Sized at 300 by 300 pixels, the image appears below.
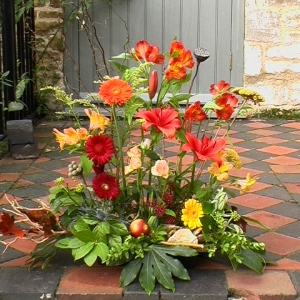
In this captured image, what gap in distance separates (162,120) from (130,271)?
527 mm

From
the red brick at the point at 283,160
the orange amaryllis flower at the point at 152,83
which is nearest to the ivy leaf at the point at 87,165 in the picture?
the orange amaryllis flower at the point at 152,83

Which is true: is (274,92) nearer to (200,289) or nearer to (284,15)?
(284,15)

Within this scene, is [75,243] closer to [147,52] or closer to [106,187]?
[106,187]

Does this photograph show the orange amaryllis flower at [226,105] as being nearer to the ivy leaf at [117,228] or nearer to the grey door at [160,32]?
the ivy leaf at [117,228]

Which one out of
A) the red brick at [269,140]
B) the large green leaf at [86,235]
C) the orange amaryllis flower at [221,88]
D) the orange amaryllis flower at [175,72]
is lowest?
the red brick at [269,140]

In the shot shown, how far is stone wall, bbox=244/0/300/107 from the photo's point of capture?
5.89 m

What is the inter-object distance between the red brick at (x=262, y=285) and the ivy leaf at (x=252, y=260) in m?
0.03

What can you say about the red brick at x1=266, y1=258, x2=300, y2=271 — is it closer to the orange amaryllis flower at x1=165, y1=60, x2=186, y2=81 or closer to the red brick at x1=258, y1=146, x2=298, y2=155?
the orange amaryllis flower at x1=165, y1=60, x2=186, y2=81

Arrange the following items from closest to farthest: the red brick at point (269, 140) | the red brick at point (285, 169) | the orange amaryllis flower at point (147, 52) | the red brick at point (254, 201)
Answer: the orange amaryllis flower at point (147, 52) → the red brick at point (254, 201) → the red brick at point (285, 169) → the red brick at point (269, 140)

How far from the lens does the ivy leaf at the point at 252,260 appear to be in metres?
2.49

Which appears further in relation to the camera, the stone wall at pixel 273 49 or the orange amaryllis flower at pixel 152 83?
the stone wall at pixel 273 49

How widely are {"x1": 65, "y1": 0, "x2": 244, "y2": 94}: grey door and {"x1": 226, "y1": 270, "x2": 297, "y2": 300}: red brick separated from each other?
372 centimetres

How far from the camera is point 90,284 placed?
2.43 metres

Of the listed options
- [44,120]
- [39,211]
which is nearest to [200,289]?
[39,211]
